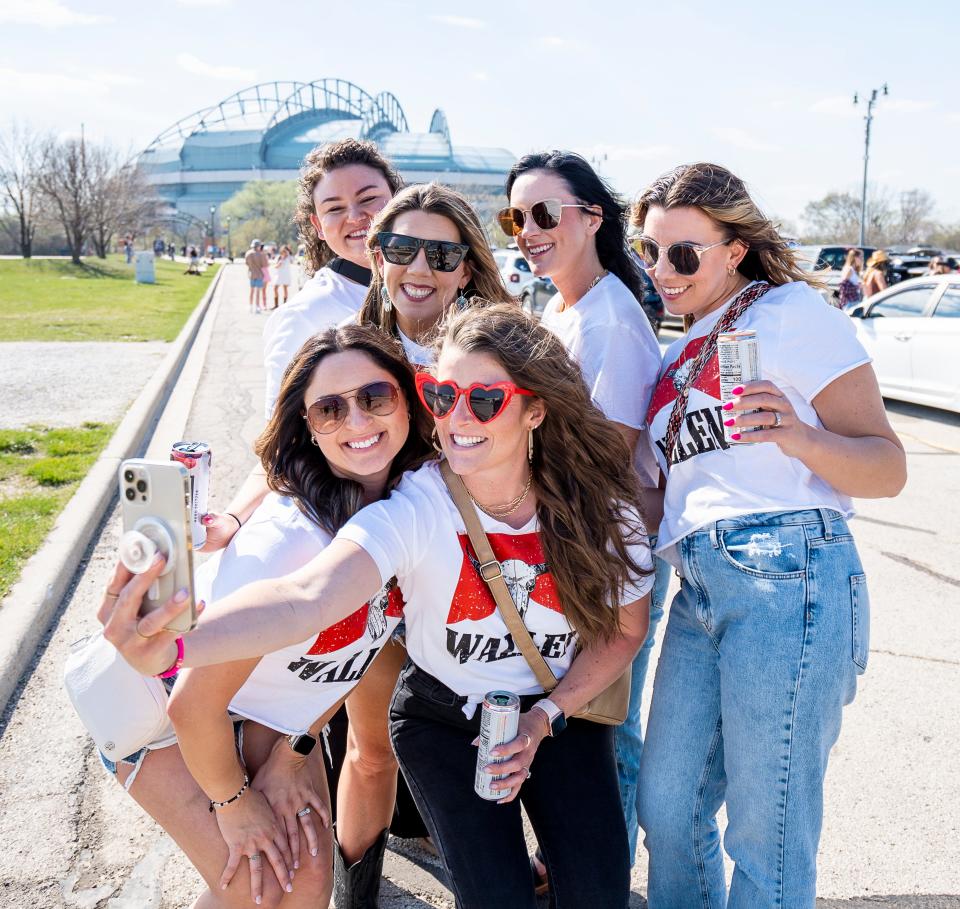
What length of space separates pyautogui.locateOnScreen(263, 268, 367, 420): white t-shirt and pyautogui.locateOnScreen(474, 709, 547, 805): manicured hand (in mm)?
1416

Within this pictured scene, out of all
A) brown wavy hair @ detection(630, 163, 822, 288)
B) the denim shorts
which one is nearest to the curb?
the denim shorts

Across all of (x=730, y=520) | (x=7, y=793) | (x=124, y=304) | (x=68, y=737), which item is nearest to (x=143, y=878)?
(x=7, y=793)

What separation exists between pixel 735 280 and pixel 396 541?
1213 mm

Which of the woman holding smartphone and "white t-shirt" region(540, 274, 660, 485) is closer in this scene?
the woman holding smartphone

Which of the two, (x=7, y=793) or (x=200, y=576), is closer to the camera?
(x=200, y=576)

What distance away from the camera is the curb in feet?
12.9

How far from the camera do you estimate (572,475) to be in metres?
2.39

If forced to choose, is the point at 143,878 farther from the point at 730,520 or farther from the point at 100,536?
the point at 100,536

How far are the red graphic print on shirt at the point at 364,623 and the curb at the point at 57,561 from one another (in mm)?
2216

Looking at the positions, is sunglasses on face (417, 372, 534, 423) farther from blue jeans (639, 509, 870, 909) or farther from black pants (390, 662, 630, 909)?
black pants (390, 662, 630, 909)

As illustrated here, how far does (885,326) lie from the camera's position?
1127 centimetres

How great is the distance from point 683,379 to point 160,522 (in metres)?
1.44

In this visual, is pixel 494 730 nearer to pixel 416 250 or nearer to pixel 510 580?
pixel 510 580

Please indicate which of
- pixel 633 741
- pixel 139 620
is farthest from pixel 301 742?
pixel 633 741
